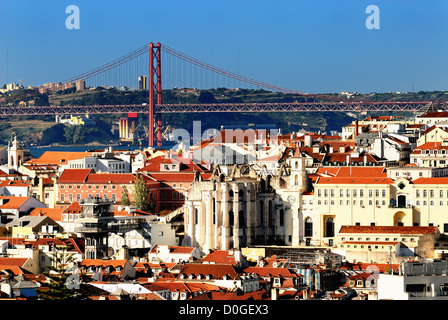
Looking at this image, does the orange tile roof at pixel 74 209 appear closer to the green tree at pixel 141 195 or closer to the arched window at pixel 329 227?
the green tree at pixel 141 195

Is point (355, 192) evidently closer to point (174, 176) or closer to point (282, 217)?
point (282, 217)

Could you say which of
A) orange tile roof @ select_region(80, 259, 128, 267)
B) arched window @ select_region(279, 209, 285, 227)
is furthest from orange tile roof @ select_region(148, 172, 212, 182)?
orange tile roof @ select_region(80, 259, 128, 267)

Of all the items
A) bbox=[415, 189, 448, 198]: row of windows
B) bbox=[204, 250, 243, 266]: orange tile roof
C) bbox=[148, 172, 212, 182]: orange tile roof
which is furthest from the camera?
bbox=[148, 172, 212, 182]: orange tile roof

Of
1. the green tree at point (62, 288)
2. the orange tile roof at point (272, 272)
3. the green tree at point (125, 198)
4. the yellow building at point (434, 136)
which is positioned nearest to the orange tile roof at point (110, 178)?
the green tree at point (125, 198)

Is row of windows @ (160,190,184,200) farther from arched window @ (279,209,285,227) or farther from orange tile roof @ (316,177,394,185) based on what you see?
orange tile roof @ (316,177,394,185)

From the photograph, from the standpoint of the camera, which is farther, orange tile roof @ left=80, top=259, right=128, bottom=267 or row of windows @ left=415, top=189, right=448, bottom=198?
row of windows @ left=415, top=189, right=448, bottom=198

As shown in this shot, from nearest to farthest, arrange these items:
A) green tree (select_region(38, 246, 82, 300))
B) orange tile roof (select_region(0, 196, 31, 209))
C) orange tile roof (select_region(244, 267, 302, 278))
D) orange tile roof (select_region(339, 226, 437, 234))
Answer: green tree (select_region(38, 246, 82, 300)) → orange tile roof (select_region(244, 267, 302, 278)) → orange tile roof (select_region(339, 226, 437, 234)) → orange tile roof (select_region(0, 196, 31, 209))

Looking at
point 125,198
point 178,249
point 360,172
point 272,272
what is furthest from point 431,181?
point 125,198
